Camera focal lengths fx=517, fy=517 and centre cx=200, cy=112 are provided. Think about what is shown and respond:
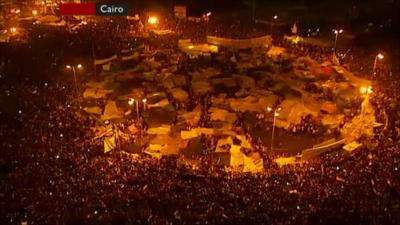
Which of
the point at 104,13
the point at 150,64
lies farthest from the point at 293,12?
the point at 150,64

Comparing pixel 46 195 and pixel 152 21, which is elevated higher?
pixel 152 21

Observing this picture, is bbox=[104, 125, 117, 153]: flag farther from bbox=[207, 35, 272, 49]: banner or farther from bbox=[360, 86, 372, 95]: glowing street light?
bbox=[360, 86, 372, 95]: glowing street light

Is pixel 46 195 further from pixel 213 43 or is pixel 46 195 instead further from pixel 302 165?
pixel 213 43

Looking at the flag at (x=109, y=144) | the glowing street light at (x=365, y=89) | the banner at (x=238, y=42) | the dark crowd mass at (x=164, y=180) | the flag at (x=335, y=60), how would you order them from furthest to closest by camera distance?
the banner at (x=238, y=42)
the flag at (x=335, y=60)
the glowing street light at (x=365, y=89)
the flag at (x=109, y=144)
the dark crowd mass at (x=164, y=180)

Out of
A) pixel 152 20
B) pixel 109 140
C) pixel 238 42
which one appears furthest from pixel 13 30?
pixel 109 140

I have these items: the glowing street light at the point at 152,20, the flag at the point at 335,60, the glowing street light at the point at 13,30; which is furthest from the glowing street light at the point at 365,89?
the glowing street light at the point at 13,30

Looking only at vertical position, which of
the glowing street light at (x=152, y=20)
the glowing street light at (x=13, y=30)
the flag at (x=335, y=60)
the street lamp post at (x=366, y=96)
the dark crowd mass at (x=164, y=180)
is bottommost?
the dark crowd mass at (x=164, y=180)

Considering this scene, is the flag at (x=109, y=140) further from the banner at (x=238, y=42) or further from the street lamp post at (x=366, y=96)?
the banner at (x=238, y=42)

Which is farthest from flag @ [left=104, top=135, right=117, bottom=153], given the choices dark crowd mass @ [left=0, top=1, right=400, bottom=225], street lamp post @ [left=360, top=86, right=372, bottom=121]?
street lamp post @ [left=360, top=86, right=372, bottom=121]
